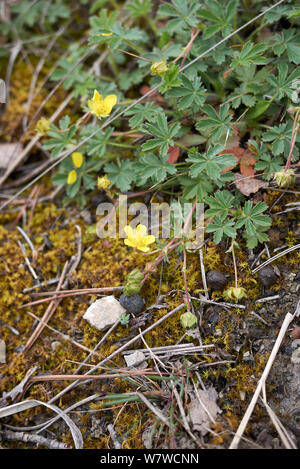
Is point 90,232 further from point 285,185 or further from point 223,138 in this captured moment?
point 285,185

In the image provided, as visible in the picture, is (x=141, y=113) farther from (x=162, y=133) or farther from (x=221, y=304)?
(x=221, y=304)

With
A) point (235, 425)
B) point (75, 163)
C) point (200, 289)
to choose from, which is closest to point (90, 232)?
point (75, 163)

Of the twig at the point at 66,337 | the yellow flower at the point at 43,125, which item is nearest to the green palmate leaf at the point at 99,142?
the yellow flower at the point at 43,125

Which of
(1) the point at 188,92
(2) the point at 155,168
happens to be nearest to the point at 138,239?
(2) the point at 155,168

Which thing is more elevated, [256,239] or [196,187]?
[196,187]

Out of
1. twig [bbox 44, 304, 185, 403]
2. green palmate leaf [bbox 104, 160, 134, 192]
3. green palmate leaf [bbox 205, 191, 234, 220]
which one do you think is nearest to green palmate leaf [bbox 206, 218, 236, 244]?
green palmate leaf [bbox 205, 191, 234, 220]
